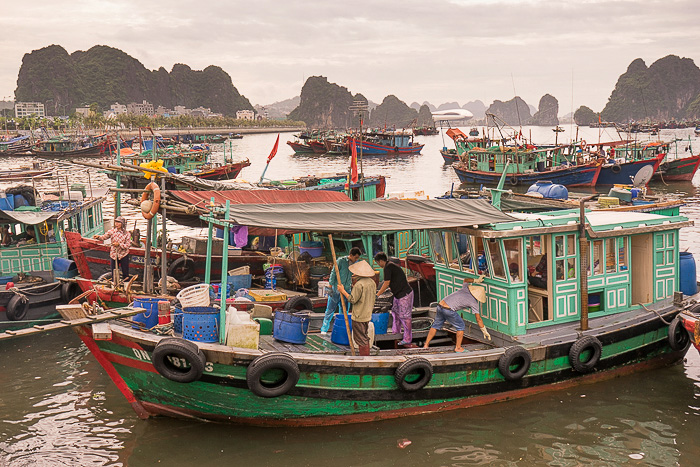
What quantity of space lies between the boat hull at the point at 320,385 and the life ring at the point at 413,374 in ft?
0.30

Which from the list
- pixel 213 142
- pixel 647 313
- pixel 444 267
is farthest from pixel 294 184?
pixel 213 142

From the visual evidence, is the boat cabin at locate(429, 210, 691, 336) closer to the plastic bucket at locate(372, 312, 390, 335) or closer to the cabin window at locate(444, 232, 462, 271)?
the cabin window at locate(444, 232, 462, 271)

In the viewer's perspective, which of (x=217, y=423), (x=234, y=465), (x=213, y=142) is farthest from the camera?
(x=213, y=142)

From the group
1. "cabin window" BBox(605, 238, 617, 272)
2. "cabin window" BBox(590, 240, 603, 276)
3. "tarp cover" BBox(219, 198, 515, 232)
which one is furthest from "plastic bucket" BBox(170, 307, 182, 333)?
"cabin window" BBox(605, 238, 617, 272)

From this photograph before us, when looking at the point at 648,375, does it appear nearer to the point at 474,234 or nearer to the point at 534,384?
the point at 534,384

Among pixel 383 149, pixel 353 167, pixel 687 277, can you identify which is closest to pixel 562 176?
pixel 353 167

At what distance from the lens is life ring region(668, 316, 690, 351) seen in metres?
10.5

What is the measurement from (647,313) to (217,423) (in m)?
6.78

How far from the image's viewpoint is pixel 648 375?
10906 mm

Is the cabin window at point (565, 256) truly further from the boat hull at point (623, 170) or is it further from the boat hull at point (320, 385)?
the boat hull at point (623, 170)

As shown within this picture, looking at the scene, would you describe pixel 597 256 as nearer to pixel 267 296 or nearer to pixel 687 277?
pixel 687 277

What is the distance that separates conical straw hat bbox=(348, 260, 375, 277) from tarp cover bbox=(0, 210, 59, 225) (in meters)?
8.44

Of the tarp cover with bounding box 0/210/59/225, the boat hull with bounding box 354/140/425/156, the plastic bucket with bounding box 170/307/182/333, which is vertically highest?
the boat hull with bounding box 354/140/425/156

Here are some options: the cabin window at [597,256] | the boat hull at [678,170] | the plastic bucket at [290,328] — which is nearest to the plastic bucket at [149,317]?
the plastic bucket at [290,328]
